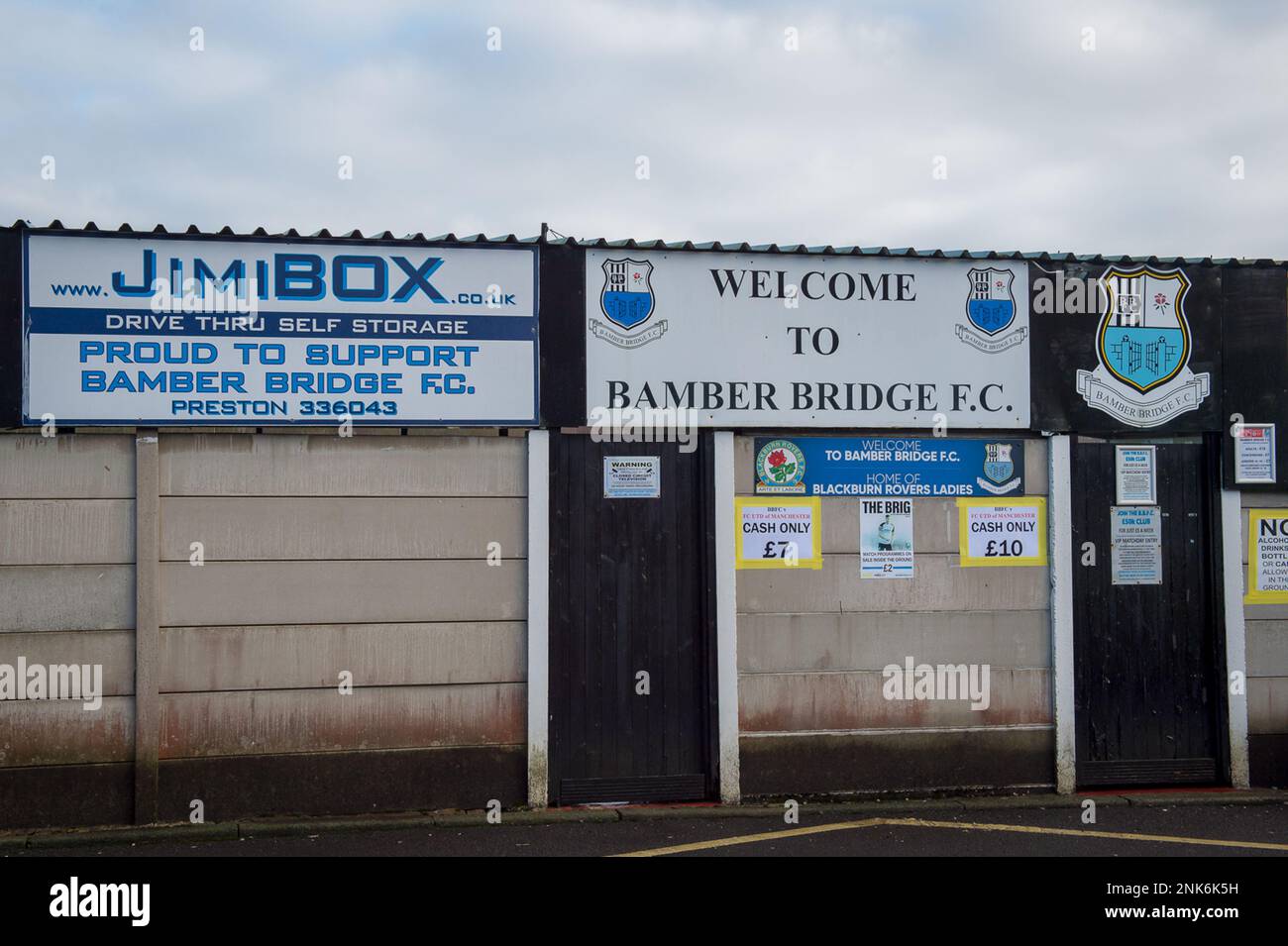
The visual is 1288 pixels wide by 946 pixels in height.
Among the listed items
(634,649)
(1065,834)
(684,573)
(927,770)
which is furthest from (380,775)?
(1065,834)

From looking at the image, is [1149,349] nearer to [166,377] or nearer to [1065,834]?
[1065,834]

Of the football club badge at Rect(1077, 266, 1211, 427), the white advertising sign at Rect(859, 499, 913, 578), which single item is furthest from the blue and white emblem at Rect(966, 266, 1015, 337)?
the white advertising sign at Rect(859, 499, 913, 578)

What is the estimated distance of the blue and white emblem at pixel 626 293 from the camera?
8398mm

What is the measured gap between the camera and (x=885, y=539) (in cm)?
866

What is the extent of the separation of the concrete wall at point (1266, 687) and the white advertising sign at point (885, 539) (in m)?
2.31

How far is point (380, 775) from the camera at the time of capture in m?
8.04

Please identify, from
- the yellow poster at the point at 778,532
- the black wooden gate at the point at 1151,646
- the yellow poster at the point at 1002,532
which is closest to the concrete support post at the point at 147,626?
the yellow poster at the point at 778,532

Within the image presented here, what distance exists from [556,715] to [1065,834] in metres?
3.16

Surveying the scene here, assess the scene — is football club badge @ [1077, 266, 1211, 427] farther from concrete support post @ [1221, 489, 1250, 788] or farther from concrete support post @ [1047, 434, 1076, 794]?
concrete support post @ [1221, 489, 1250, 788]

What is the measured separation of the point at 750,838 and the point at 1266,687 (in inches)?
155

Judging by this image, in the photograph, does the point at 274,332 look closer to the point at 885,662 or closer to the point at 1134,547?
the point at 885,662

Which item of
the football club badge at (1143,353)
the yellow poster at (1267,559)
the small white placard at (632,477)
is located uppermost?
the football club badge at (1143,353)

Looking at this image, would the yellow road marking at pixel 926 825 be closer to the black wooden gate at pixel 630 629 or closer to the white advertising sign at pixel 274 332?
the black wooden gate at pixel 630 629

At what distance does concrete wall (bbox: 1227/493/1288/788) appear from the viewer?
29.1ft
